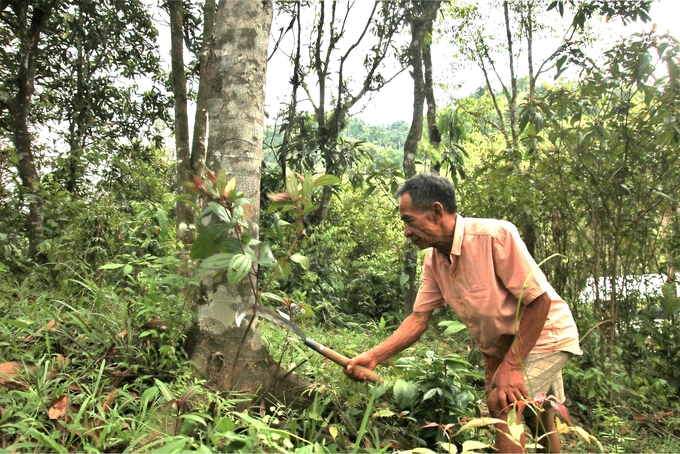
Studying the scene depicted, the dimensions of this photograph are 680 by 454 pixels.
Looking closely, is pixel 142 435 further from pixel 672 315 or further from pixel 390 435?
pixel 672 315

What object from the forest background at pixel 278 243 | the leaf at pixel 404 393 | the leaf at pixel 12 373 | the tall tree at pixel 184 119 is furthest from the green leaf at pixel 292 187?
the tall tree at pixel 184 119

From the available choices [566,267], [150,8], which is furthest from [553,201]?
[150,8]

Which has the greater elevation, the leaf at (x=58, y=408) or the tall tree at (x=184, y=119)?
the tall tree at (x=184, y=119)

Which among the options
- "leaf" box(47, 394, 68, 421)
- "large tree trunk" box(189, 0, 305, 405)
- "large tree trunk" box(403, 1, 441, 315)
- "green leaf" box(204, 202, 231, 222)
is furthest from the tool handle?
"large tree trunk" box(403, 1, 441, 315)

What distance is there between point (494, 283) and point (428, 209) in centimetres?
44

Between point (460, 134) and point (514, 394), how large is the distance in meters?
3.12

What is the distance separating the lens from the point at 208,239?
1721 millimetres

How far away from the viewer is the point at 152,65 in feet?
24.8

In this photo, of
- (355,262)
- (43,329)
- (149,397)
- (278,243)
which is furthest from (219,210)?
(355,262)

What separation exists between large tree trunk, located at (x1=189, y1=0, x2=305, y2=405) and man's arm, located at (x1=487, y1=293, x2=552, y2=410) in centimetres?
91

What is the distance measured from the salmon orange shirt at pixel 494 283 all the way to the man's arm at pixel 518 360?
0.05 m

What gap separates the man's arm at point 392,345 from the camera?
2266mm

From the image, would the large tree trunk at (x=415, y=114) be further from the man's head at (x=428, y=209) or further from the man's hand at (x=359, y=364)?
the man's hand at (x=359, y=364)

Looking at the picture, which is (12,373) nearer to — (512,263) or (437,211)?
(437,211)
